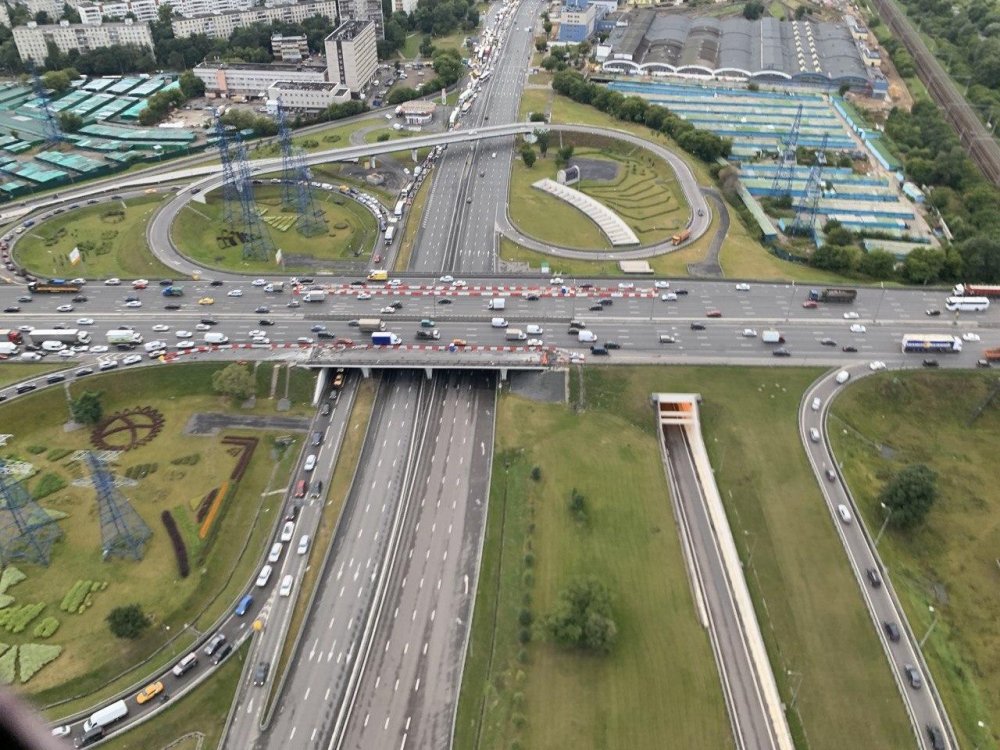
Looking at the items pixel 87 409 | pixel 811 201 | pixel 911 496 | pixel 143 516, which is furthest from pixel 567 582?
pixel 811 201

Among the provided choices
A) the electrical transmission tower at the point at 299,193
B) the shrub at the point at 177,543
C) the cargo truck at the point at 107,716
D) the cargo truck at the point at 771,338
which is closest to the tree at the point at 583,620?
the shrub at the point at 177,543

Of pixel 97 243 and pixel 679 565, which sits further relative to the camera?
pixel 97 243

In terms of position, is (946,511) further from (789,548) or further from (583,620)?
(583,620)

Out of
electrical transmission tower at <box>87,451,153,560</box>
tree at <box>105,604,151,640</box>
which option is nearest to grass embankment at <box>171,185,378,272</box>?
electrical transmission tower at <box>87,451,153,560</box>

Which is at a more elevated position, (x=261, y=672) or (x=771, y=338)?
(x=771, y=338)

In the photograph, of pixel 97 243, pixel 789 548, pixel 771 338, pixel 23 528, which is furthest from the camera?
pixel 97 243
